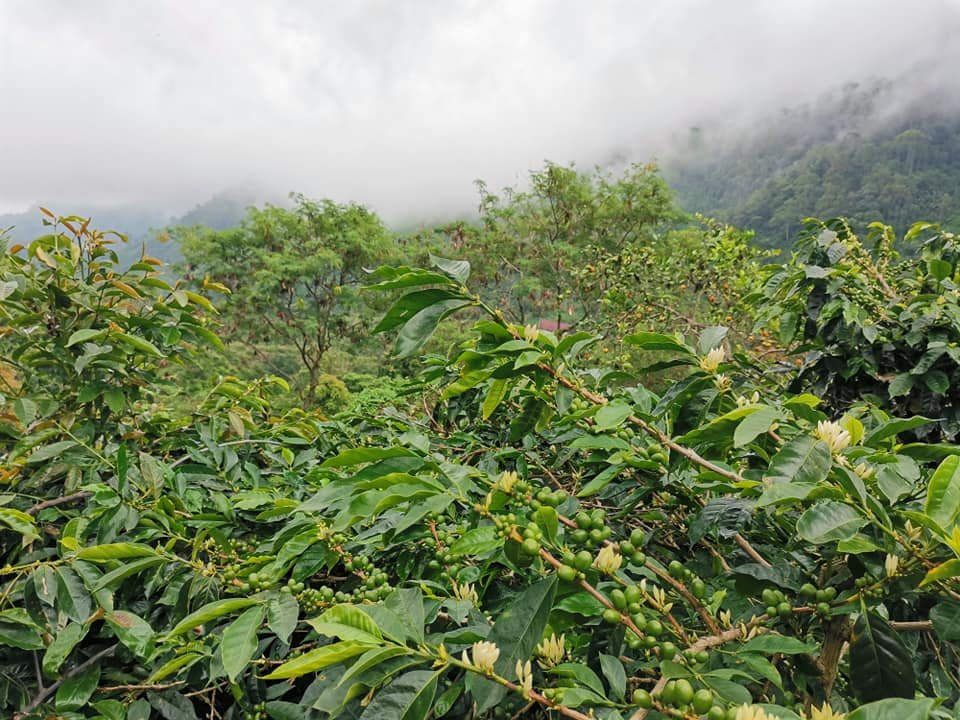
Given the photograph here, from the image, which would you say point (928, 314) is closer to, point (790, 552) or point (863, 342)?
point (863, 342)

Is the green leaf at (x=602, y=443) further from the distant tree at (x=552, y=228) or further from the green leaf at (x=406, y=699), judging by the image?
the distant tree at (x=552, y=228)

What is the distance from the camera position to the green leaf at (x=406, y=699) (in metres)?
0.48

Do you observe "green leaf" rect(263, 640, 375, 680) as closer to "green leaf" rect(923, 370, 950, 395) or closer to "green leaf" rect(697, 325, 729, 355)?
"green leaf" rect(697, 325, 729, 355)

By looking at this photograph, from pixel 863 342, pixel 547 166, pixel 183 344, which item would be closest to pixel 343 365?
pixel 547 166

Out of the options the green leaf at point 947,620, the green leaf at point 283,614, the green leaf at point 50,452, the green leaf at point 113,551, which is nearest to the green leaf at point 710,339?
the green leaf at point 947,620

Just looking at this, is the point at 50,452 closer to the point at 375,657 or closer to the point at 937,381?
the point at 375,657

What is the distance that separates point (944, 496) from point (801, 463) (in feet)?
0.43

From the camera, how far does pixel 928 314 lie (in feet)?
5.82

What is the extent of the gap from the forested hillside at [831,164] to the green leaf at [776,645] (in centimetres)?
2202

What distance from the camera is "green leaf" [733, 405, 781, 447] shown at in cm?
62

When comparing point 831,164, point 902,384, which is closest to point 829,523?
point 902,384

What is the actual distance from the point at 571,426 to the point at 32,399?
5.31 feet

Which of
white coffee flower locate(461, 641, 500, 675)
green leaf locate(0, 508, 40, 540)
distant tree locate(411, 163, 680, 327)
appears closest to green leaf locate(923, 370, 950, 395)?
white coffee flower locate(461, 641, 500, 675)

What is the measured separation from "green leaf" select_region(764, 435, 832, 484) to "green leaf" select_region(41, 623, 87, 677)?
3.93ft
